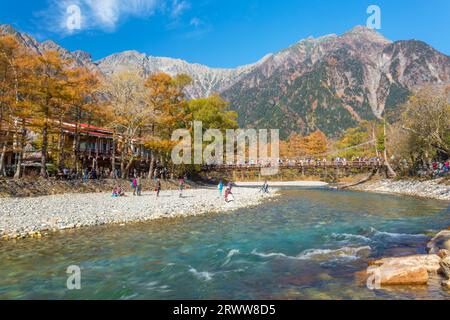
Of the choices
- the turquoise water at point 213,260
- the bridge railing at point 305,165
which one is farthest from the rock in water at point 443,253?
the bridge railing at point 305,165

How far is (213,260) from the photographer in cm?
1005

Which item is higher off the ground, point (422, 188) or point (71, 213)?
point (422, 188)

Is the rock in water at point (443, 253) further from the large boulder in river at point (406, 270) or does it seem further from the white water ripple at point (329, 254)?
the white water ripple at point (329, 254)

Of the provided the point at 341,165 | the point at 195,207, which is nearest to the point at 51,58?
the point at 195,207

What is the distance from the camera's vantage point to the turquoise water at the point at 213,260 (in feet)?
24.0

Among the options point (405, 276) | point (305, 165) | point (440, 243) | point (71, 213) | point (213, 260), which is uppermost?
point (305, 165)

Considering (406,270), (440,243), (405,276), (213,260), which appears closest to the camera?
(405,276)

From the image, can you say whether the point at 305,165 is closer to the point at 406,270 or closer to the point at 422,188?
the point at 422,188

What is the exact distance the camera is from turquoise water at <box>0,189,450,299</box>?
288 inches

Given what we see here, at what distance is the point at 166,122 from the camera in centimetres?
4025

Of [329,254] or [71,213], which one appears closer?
[329,254]

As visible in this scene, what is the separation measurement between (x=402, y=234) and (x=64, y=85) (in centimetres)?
2966

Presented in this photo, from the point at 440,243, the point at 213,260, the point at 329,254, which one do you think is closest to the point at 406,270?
the point at 329,254
